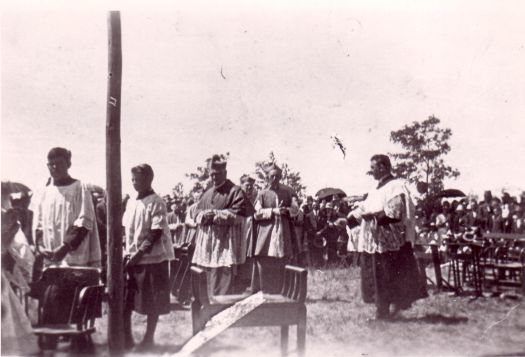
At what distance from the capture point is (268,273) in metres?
6.56

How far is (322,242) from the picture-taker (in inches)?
415

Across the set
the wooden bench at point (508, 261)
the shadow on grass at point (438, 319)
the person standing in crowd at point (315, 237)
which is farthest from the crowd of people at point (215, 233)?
the person standing in crowd at point (315, 237)

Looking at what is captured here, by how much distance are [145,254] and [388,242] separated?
2.29 m

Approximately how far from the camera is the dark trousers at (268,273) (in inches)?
256

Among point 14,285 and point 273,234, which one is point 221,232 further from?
point 14,285

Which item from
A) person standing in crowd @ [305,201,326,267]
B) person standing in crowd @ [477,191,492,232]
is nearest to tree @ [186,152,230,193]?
person standing in crowd @ [305,201,326,267]

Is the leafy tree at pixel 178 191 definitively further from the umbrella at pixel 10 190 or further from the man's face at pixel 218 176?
the umbrella at pixel 10 190

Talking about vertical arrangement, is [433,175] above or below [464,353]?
above

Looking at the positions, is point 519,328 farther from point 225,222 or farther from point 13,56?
point 13,56

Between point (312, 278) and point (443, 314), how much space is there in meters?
2.81

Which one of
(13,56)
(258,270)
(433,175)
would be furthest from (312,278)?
(13,56)

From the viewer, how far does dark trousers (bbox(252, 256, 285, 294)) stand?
6.51 m

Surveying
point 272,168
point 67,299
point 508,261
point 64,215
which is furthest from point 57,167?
point 508,261

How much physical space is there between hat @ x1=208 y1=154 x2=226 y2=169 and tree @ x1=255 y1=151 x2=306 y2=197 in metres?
0.41
